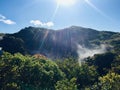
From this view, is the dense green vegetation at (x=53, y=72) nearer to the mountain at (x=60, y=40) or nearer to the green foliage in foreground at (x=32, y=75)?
the green foliage in foreground at (x=32, y=75)

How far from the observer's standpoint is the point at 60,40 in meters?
162

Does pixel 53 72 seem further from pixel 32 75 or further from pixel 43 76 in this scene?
pixel 32 75

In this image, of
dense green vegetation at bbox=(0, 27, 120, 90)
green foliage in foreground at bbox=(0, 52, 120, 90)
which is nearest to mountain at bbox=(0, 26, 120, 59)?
dense green vegetation at bbox=(0, 27, 120, 90)

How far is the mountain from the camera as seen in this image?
13938 cm

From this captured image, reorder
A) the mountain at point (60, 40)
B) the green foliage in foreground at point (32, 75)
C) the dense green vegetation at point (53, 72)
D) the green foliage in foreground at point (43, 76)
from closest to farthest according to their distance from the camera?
the green foliage in foreground at point (43, 76) → the dense green vegetation at point (53, 72) → the green foliage in foreground at point (32, 75) → the mountain at point (60, 40)

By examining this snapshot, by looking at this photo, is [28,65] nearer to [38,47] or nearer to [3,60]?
[3,60]

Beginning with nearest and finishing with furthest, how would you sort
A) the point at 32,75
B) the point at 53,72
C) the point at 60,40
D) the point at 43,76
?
the point at 32,75
the point at 43,76
the point at 53,72
the point at 60,40

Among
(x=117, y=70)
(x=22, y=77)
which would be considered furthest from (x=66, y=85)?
(x=117, y=70)

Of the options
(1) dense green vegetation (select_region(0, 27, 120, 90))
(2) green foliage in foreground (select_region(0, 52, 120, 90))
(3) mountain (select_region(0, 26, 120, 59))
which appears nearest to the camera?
(2) green foliage in foreground (select_region(0, 52, 120, 90))

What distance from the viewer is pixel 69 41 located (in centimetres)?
16112

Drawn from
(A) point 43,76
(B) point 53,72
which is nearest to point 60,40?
(B) point 53,72

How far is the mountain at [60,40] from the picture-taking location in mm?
139375

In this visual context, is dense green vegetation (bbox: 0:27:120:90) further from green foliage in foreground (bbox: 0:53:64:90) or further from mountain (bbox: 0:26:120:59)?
mountain (bbox: 0:26:120:59)

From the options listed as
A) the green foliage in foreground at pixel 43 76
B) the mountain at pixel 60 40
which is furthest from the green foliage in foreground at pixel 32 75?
the mountain at pixel 60 40
